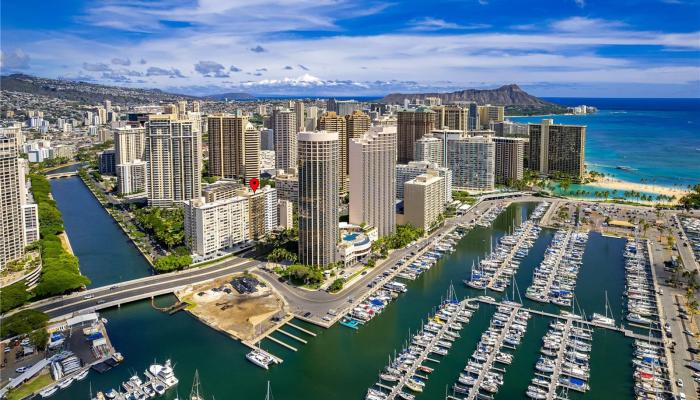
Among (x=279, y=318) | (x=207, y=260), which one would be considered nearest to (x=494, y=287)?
(x=279, y=318)

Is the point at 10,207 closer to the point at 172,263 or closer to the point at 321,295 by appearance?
the point at 172,263

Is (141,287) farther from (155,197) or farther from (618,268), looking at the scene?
(618,268)

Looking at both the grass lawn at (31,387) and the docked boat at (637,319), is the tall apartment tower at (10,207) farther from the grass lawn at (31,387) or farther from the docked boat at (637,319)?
the docked boat at (637,319)

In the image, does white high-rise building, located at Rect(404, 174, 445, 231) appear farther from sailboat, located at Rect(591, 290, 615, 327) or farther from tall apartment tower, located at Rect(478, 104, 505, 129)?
tall apartment tower, located at Rect(478, 104, 505, 129)

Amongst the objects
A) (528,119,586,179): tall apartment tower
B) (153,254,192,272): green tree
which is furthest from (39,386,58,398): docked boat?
(528,119,586,179): tall apartment tower

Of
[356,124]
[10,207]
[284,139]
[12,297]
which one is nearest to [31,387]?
[12,297]

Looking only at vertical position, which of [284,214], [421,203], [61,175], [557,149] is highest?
[557,149]
